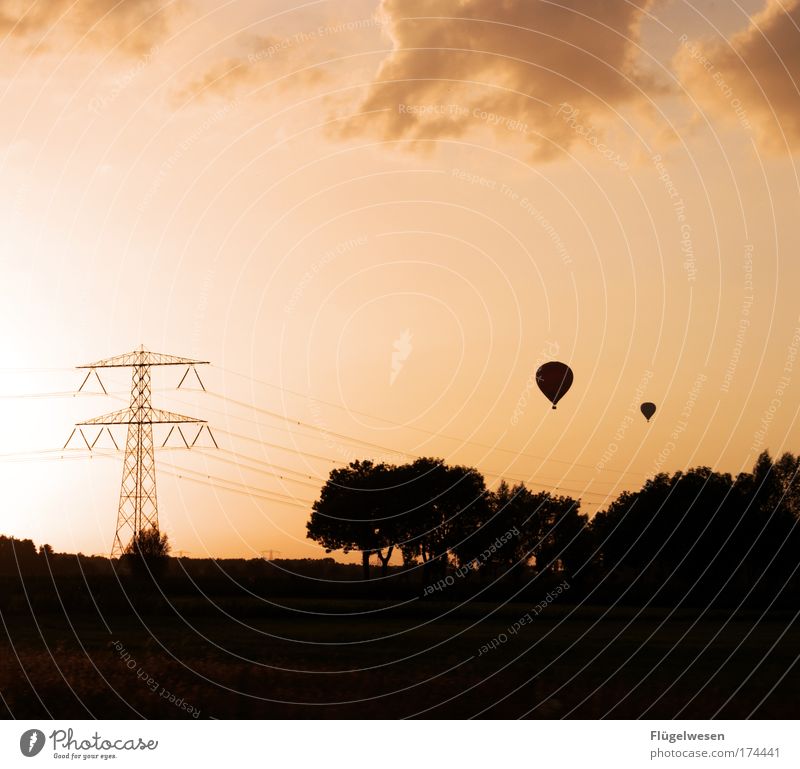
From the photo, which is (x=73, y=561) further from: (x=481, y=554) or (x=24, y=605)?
(x=481, y=554)

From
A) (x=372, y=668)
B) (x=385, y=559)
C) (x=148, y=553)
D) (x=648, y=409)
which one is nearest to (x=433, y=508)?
(x=385, y=559)

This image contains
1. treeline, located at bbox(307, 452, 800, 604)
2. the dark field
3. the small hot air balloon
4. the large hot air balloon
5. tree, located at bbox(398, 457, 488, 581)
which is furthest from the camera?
tree, located at bbox(398, 457, 488, 581)

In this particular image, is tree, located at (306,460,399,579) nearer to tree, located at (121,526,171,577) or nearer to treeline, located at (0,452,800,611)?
A: treeline, located at (0,452,800,611)

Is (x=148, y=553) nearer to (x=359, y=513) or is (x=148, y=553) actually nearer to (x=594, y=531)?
(x=359, y=513)

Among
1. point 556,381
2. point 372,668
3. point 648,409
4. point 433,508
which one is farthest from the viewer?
point 433,508

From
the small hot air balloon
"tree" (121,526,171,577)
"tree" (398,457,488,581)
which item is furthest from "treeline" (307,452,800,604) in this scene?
"tree" (121,526,171,577)
